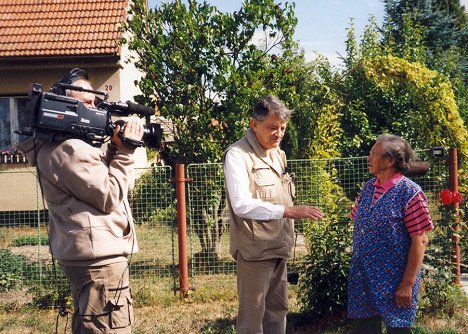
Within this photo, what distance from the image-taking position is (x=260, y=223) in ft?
12.5

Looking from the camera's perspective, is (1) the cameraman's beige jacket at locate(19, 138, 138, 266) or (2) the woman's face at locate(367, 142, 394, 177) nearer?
(1) the cameraman's beige jacket at locate(19, 138, 138, 266)

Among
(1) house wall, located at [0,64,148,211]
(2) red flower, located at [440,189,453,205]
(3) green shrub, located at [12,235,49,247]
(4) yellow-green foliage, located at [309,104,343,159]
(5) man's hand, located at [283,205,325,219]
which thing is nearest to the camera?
(5) man's hand, located at [283,205,325,219]

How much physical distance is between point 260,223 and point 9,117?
10.4 meters

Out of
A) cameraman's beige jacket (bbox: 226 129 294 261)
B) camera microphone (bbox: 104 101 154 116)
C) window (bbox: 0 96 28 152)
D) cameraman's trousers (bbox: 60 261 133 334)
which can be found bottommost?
cameraman's trousers (bbox: 60 261 133 334)

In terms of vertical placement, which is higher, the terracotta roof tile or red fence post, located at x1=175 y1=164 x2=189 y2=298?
the terracotta roof tile

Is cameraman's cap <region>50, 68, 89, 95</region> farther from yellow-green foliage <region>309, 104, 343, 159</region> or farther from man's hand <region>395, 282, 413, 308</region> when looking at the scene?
yellow-green foliage <region>309, 104, 343, 159</region>

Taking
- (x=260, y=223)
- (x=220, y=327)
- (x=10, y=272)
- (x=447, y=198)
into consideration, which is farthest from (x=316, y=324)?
(x=10, y=272)

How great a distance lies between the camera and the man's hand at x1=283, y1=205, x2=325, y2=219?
3.56 meters

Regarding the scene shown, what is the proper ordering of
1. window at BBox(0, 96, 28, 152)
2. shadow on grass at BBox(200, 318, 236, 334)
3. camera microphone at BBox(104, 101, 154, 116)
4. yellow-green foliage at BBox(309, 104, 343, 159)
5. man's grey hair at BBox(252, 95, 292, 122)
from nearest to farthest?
1. camera microphone at BBox(104, 101, 154, 116)
2. man's grey hair at BBox(252, 95, 292, 122)
3. shadow on grass at BBox(200, 318, 236, 334)
4. yellow-green foliage at BBox(309, 104, 343, 159)
5. window at BBox(0, 96, 28, 152)

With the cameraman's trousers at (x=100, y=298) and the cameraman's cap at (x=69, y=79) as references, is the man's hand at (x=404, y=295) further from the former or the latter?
the cameraman's cap at (x=69, y=79)

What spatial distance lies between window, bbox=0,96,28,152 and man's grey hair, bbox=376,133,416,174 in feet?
34.4

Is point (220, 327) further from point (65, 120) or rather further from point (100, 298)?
point (65, 120)

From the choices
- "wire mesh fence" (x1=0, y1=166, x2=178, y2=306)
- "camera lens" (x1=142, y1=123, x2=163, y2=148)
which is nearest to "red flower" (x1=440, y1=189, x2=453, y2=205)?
"wire mesh fence" (x1=0, y1=166, x2=178, y2=306)

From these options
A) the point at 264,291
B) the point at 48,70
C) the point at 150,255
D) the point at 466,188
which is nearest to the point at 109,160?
the point at 264,291
